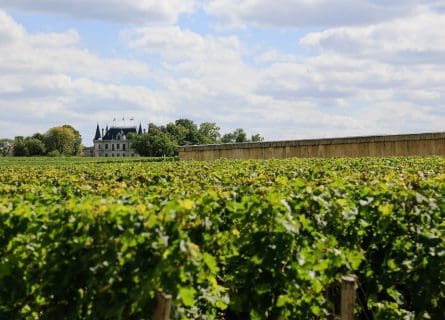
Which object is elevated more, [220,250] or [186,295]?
[220,250]

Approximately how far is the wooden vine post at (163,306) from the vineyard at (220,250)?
69 millimetres

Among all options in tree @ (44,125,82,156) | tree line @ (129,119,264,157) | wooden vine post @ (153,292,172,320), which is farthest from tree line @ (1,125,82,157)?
wooden vine post @ (153,292,172,320)

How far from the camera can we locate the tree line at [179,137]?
126m

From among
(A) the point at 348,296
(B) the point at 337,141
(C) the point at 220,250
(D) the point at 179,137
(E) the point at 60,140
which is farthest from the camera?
(E) the point at 60,140

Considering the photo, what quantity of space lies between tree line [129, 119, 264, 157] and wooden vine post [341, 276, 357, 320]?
380 feet

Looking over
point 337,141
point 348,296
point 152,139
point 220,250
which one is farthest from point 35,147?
point 348,296

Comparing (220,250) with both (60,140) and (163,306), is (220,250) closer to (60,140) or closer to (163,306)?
(163,306)

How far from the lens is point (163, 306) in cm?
411

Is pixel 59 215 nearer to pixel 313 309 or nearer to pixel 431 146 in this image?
pixel 313 309

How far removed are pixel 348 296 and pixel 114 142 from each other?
18381cm

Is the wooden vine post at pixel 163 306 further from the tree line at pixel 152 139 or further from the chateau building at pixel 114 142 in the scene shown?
the chateau building at pixel 114 142

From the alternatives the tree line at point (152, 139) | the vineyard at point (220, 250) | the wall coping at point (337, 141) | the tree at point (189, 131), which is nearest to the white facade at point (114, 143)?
the tree line at point (152, 139)

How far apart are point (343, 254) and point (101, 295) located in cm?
205

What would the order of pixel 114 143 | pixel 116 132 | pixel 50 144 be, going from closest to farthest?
pixel 50 144, pixel 114 143, pixel 116 132
